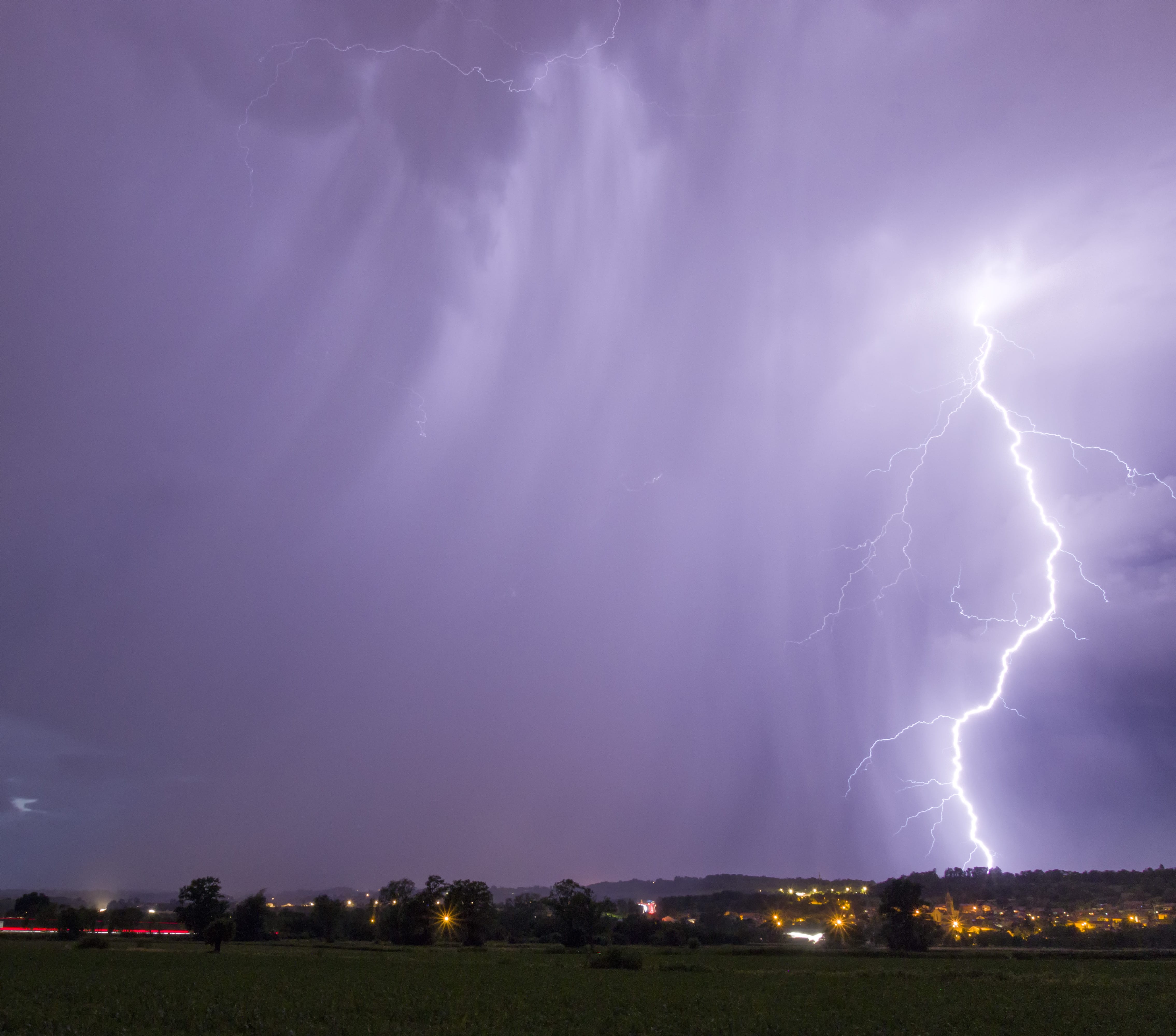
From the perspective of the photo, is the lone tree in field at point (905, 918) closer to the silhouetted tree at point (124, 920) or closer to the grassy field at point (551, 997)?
the grassy field at point (551, 997)

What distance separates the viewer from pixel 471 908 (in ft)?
238

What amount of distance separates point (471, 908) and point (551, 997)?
54.7 meters

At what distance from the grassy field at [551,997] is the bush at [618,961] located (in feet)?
3.81

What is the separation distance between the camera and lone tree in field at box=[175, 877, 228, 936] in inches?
2820

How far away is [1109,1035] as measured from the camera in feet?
63.4

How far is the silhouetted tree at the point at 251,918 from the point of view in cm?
6925

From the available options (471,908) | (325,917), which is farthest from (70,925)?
(471,908)

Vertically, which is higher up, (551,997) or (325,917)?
(551,997)

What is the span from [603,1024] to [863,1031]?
25.4 feet

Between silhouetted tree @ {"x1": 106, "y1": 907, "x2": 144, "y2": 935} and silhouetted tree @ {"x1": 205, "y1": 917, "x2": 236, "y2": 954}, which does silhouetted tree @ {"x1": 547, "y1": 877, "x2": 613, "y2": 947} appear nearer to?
silhouetted tree @ {"x1": 205, "y1": 917, "x2": 236, "y2": 954}

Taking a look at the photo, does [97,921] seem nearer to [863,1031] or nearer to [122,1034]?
[122,1034]

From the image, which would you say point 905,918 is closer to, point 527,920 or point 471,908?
point 471,908

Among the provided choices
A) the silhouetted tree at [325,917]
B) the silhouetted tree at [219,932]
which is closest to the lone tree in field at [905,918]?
the silhouetted tree at [219,932]

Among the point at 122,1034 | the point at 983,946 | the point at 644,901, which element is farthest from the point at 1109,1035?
the point at 644,901
